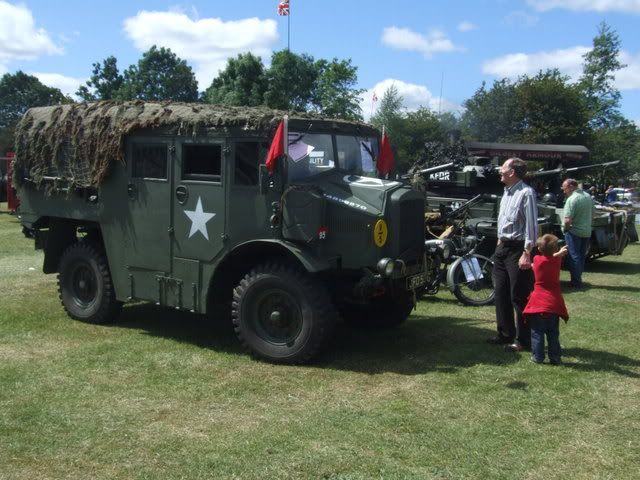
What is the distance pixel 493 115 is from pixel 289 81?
1452 centimetres

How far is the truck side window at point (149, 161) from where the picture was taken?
24.0 ft

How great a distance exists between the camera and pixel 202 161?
23.1 ft

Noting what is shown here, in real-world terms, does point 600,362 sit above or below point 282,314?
below

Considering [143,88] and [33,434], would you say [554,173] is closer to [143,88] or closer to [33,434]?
[33,434]

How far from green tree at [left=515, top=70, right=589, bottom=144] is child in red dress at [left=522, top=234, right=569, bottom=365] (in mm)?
36126

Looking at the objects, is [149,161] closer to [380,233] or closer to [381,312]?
[380,233]

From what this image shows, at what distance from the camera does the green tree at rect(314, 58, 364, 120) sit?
1797 inches

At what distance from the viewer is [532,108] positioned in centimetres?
4297

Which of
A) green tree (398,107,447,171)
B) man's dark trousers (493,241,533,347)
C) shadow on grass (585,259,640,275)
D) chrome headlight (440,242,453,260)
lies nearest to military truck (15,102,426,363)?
man's dark trousers (493,241,533,347)

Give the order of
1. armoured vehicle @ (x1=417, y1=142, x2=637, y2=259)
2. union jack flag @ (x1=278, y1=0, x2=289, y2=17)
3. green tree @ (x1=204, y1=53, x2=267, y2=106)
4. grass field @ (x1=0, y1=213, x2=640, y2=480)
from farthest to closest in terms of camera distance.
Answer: green tree @ (x1=204, y1=53, x2=267, y2=106), union jack flag @ (x1=278, y1=0, x2=289, y2=17), armoured vehicle @ (x1=417, y1=142, x2=637, y2=259), grass field @ (x1=0, y1=213, x2=640, y2=480)

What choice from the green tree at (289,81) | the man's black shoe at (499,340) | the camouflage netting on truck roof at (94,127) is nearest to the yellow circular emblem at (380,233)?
the camouflage netting on truck roof at (94,127)

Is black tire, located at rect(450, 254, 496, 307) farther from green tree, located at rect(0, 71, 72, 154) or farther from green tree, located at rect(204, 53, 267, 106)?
green tree, located at rect(0, 71, 72, 154)

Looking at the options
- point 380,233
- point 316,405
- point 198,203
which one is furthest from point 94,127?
point 316,405

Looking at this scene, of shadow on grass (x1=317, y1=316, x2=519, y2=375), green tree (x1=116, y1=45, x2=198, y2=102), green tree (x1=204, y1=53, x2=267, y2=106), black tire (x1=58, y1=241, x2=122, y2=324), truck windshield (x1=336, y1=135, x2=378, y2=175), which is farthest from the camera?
green tree (x1=116, y1=45, x2=198, y2=102)
